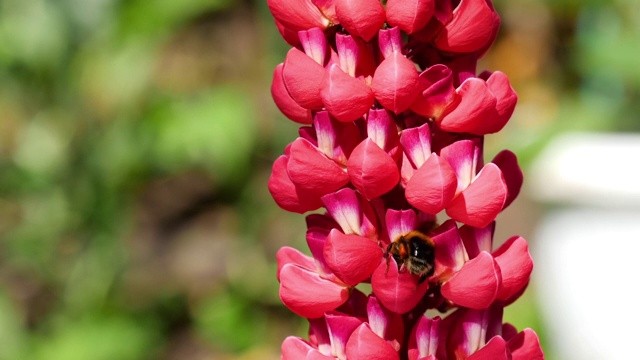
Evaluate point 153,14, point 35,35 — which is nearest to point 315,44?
point 35,35

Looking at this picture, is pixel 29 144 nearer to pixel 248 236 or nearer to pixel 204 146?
pixel 204 146

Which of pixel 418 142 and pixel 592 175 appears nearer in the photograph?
pixel 418 142

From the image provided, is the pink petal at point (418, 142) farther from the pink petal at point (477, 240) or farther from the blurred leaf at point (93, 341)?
the blurred leaf at point (93, 341)

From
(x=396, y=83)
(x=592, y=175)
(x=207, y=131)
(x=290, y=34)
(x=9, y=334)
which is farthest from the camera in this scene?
(x=207, y=131)

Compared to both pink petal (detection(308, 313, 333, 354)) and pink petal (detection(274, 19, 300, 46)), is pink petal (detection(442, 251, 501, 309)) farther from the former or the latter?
pink petal (detection(274, 19, 300, 46))

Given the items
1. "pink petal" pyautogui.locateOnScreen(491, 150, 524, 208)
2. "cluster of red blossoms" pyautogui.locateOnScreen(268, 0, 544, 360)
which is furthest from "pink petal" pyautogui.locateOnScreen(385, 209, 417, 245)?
"pink petal" pyautogui.locateOnScreen(491, 150, 524, 208)

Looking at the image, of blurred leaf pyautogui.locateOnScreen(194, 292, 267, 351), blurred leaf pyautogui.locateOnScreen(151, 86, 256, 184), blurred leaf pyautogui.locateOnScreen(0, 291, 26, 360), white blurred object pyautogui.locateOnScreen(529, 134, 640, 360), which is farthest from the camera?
blurred leaf pyautogui.locateOnScreen(194, 292, 267, 351)

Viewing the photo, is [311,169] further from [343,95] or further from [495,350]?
[495,350]
